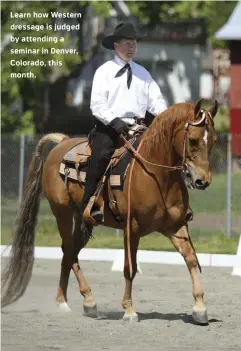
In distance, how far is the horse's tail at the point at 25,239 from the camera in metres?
9.88

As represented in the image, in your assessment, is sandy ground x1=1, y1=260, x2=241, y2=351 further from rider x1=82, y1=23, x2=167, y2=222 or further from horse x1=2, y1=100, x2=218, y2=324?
rider x1=82, y1=23, x2=167, y2=222

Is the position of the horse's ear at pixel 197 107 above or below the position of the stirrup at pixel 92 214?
above

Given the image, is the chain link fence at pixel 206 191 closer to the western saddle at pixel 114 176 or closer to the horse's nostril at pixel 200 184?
the western saddle at pixel 114 176

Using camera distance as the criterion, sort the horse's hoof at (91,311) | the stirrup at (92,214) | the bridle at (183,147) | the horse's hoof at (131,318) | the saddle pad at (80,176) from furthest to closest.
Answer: the horse's hoof at (91,311) → the stirrup at (92,214) → the saddle pad at (80,176) → the horse's hoof at (131,318) → the bridle at (183,147)

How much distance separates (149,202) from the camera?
8945mm

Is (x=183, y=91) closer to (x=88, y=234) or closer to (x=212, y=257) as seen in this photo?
(x=212, y=257)

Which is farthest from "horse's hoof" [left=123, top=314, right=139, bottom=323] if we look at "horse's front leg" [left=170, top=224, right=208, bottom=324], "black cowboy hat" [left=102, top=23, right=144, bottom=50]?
"black cowboy hat" [left=102, top=23, right=144, bottom=50]

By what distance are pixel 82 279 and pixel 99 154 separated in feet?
4.43

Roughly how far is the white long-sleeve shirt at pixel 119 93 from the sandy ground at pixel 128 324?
189 centimetres

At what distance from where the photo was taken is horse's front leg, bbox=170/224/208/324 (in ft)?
28.7

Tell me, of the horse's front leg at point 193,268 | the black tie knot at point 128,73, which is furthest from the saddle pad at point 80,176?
the black tie knot at point 128,73

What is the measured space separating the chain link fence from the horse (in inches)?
249

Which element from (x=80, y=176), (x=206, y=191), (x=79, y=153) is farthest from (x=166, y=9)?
(x=80, y=176)

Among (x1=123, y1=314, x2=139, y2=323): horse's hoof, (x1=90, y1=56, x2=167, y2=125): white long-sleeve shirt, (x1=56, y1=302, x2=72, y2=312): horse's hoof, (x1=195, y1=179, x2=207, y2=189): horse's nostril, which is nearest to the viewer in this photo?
(x1=195, y1=179, x2=207, y2=189): horse's nostril
